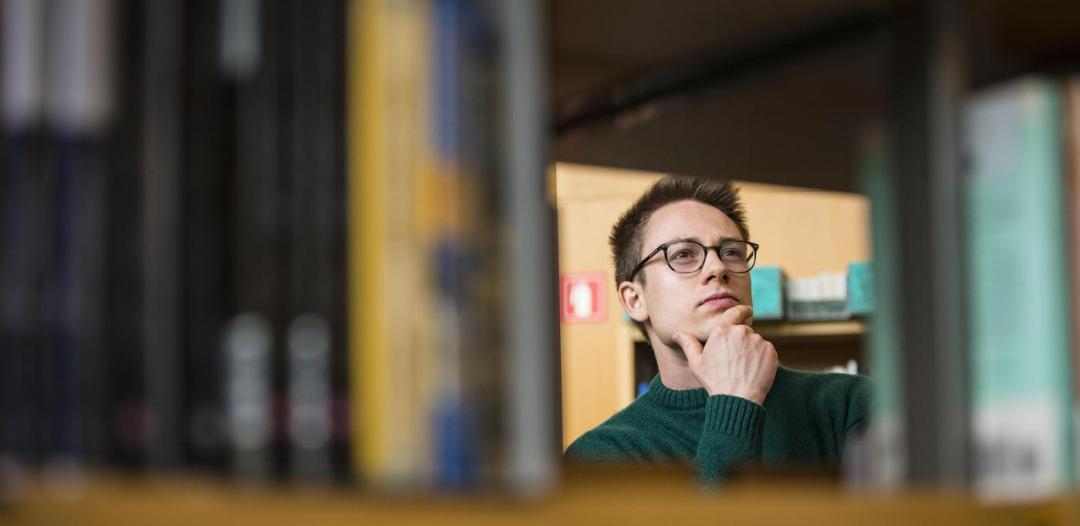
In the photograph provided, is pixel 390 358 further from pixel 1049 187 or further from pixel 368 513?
pixel 1049 187

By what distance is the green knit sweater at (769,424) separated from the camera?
1459 millimetres

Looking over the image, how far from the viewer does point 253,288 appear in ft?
1.33

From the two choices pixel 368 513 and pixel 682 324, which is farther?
pixel 682 324

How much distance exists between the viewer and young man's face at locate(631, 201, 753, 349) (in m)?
1.56

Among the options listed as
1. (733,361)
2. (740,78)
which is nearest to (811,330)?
(733,361)

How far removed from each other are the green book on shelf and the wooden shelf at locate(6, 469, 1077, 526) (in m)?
0.04

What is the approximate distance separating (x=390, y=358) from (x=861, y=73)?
37 centimetres

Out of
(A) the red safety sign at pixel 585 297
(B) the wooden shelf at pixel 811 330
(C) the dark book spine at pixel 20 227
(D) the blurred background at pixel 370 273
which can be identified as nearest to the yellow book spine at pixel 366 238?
(D) the blurred background at pixel 370 273

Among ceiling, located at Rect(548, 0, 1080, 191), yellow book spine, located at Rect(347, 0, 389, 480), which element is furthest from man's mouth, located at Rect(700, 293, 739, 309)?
yellow book spine, located at Rect(347, 0, 389, 480)

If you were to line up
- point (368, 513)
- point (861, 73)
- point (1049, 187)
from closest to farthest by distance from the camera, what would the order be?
point (368, 513), point (1049, 187), point (861, 73)

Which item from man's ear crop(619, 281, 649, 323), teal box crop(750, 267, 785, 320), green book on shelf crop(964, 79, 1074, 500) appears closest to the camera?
green book on shelf crop(964, 79, 1074, 500)

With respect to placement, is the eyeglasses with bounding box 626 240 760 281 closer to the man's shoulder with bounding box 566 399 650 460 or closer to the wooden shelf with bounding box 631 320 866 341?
the man's shoulder with bounding box 566 399 650 460

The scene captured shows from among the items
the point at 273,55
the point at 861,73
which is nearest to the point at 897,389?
the point at 861,73

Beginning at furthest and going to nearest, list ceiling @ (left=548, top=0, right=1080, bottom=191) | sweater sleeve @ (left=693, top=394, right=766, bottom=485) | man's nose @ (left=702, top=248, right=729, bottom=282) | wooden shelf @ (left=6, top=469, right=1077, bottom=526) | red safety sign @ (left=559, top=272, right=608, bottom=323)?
red safety sign @ (left=559, top=272, right=608, bottom=323), man's nose @ (left=702, top=248, right=729, bottom=282), sweater sleeve @ (left=693, top=394, right=766, bottom=485), ceiling @ (left=548, top=0, right=1080, bottom=191), wooden shelf @ (left=6, top=469, right=1077, bottom=526)
